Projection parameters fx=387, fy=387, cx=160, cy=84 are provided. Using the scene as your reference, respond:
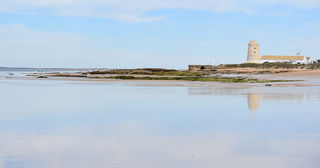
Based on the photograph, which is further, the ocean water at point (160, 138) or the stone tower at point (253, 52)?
the stone tower at point (253, 52)

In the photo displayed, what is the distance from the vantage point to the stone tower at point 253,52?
125000mm

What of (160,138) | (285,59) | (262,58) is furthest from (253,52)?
(160,138)

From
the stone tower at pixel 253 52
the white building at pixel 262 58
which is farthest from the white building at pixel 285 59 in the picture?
the stone tower at pixel 253 52

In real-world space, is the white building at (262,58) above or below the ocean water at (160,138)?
above

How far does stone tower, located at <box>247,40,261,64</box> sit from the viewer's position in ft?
410

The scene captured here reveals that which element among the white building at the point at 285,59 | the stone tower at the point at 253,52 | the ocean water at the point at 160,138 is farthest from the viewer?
the stone tower at the point at 253,52

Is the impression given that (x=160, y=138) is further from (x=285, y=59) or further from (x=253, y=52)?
(x=285, y=59)

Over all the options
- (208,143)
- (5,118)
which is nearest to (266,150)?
(208,143)

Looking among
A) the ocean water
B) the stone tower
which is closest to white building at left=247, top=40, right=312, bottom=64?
the stone tower

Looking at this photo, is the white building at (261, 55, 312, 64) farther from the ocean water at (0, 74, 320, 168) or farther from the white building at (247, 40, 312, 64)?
the ocean water at (0, 74, 320, 168)

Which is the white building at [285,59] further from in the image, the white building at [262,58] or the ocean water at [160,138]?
the ocean water at [160,138]

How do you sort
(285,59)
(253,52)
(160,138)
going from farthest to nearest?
1. (253,52)
2. (285,59)
3. (160,138)

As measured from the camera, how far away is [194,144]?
8.97 m

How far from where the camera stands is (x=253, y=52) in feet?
412
